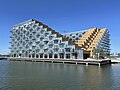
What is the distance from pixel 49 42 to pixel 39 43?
1015cm

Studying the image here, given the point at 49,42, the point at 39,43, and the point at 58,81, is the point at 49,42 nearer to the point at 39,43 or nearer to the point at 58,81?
the point at 39,43

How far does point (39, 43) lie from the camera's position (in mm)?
117312

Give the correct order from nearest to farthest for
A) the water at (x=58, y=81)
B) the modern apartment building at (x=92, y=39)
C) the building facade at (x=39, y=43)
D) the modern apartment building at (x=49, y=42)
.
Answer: the water at (x=58, y=81) < the building facade at (x=39, y=43) < the modern apartment building at (x=49, y=42) < the modern apartment building at (x=92, y=39)

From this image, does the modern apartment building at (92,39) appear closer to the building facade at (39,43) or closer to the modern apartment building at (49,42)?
the modern apartment building at (49,42)

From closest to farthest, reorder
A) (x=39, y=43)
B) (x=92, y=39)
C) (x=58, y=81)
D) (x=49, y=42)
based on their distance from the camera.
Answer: (x=58, y=81), (x=49, y=42), (x=39, y=43), (x=92, y=39)

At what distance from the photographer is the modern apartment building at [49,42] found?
104 metres

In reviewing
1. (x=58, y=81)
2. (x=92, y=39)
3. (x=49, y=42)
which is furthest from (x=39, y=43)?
(x=58, y=81)

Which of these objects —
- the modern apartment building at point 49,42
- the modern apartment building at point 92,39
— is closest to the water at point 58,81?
the modern apartment building at point 49,42

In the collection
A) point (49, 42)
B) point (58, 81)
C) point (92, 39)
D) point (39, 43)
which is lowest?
point (58, 81)

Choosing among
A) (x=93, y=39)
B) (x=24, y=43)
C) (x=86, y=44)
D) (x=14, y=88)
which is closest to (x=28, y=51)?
(x=24, y=43)

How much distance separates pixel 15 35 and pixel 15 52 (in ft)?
51.0

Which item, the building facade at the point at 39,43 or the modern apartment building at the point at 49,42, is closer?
the building facade at the point at 39,43

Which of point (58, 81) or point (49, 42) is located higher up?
point (49, 42)

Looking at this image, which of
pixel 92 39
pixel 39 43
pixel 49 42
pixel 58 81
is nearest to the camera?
pixel 58 81
